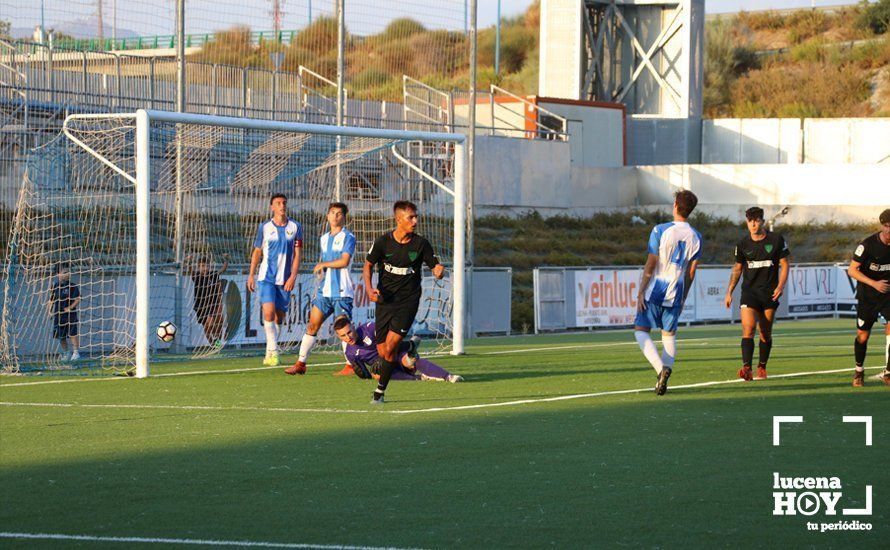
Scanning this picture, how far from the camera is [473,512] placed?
752cm

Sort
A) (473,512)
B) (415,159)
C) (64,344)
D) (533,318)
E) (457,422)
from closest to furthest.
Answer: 1. (473,512)
2. (457,422)
3. (64,344)
4. (415,159)
5. (533,318)

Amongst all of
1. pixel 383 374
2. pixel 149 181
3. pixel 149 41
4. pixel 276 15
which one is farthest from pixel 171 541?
pixel 149 41

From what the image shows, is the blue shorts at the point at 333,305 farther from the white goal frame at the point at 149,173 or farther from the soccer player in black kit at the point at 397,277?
the soccer player in black kit at the point at 397,277

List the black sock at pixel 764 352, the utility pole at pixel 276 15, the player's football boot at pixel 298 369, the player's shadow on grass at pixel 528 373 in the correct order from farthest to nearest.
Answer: the utility pole at pixel 276 15
the player's football boot at pixel 298 369
the player's shadow on grass at pixel 528 373
the black sock at pixel 764 352

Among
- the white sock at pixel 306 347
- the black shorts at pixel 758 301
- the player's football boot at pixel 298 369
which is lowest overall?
the player's football boot at pixel 298 369

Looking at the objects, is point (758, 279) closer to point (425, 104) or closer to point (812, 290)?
point (812, 290)

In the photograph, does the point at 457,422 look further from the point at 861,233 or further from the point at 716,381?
the point at 861,233

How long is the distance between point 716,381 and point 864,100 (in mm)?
53370

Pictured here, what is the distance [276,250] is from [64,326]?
3853mm

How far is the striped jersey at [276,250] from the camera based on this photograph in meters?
16.9

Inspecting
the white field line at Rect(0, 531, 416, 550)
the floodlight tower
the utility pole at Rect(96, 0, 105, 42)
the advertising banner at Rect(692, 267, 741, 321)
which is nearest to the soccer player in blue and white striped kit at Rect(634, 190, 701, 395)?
the white field line at Rect(0, 531, 416, 550)

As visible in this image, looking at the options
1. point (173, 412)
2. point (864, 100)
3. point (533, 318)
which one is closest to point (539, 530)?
point (173, 412)

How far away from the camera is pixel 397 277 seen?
13.0m

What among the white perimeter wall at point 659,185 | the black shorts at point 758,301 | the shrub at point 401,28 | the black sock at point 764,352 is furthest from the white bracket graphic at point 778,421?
the white perimeter wall at point 659,185
